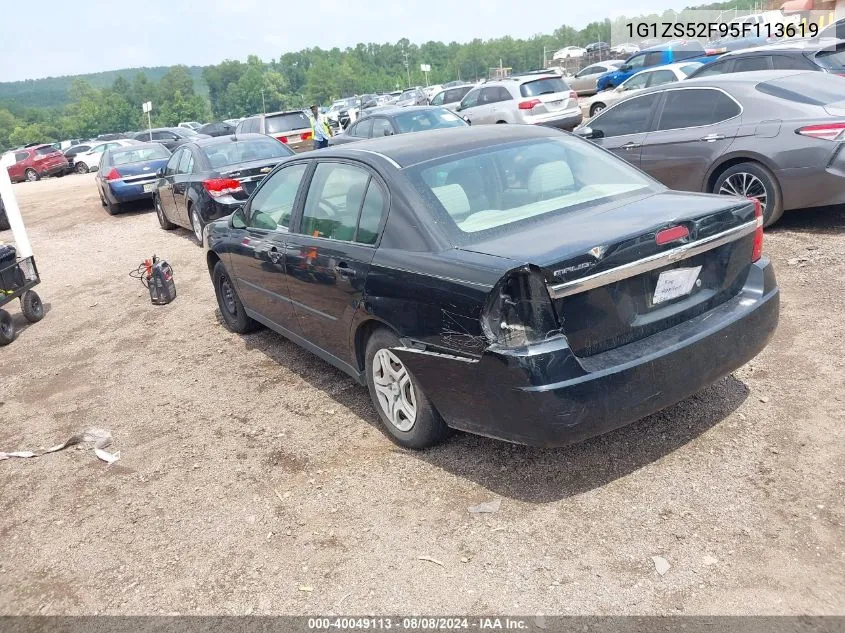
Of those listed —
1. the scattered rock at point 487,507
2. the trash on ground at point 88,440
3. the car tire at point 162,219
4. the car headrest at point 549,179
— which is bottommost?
the trash on ground at point 88,440

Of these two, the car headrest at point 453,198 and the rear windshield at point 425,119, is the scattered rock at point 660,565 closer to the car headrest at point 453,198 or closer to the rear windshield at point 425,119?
the car headrest at point 453,198

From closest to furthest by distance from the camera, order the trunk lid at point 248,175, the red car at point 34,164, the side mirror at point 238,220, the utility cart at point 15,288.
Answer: the side mirror at point 238,220 < the utility cart at point 15,288 < the trunk lid at point 248,175 < the red car at point 34,164

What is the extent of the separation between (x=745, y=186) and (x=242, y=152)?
6.94m

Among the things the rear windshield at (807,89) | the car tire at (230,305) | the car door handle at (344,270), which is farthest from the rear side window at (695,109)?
the car door handle at (344,270)

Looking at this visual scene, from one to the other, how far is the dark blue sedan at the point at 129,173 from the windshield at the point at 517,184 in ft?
40.6

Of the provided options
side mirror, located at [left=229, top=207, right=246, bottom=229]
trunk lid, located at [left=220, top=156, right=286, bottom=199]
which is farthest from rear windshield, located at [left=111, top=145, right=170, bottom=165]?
side mirror, located at [left=229, top=207, right=246, bottom=229]

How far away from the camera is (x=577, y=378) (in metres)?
3.30

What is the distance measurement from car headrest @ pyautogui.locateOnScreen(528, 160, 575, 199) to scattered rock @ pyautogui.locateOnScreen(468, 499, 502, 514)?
5.53 ft

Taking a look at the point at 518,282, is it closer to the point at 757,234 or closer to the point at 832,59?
the point at 757,234

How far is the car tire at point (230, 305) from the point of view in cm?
669

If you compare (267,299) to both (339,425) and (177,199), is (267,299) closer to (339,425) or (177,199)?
(339,425)

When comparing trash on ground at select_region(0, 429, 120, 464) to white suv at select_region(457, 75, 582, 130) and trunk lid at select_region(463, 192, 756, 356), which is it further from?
white suv at select_region(457, 75, 582, 130)

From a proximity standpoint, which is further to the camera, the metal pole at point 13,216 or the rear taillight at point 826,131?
the metal pole at point 13,216

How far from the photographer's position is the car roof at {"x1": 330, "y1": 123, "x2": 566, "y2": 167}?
14.4 feet
